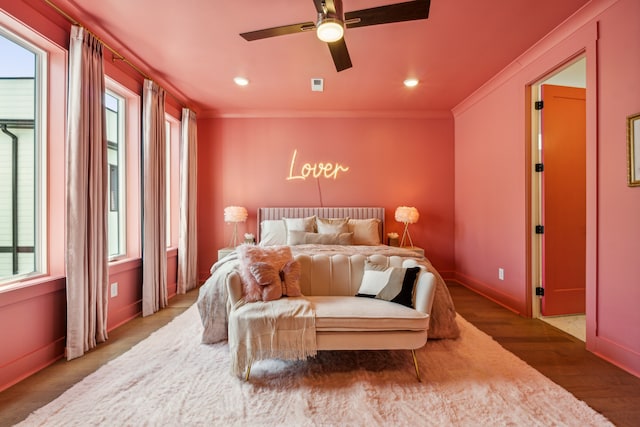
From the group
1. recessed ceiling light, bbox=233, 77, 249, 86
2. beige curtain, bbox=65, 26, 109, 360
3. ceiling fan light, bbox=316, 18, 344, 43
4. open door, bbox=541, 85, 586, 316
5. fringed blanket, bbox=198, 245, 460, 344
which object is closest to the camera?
ceiling fan light, bbox=316, 18, 344, 43

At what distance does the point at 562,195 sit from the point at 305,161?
3604 millimetres

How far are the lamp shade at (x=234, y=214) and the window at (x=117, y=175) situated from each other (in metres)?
1.45

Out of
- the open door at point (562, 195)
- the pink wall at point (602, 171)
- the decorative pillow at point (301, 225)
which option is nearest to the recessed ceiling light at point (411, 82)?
the pink wall at point (602, 171)

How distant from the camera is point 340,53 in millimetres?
2436

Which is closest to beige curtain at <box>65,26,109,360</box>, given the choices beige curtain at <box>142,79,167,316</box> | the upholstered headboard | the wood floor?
the wood floor

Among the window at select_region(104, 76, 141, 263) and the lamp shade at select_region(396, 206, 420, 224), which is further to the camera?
the lamp shade at select_region(396, 206, 420, 224)

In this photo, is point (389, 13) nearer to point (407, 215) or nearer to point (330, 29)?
point (330, 29)

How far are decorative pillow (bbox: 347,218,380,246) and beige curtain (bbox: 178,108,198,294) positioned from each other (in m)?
2.49

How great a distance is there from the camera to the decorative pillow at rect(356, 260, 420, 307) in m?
2.37

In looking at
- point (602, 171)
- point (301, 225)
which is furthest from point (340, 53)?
point (301, 225)

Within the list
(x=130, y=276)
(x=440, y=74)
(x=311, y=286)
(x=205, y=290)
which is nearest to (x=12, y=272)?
(x=130, y=276)

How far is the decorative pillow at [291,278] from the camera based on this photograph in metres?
2.48

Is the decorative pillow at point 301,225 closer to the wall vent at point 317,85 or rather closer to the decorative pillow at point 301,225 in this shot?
the decorative pillow at point 301,225

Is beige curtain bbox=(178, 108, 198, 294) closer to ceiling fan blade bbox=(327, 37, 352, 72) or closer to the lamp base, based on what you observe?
ceiling fan blade bbox=(327, 37, 352, 72)
